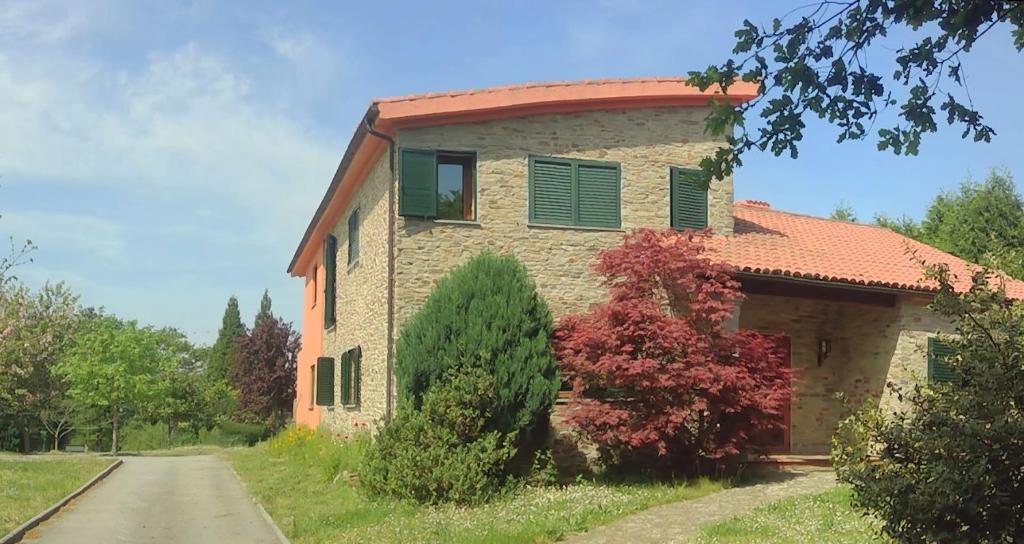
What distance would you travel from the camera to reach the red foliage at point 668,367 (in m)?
13.7

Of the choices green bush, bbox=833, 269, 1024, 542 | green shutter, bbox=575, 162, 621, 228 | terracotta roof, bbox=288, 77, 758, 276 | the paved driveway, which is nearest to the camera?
green bush, bbox=833, 269, 1024, 542

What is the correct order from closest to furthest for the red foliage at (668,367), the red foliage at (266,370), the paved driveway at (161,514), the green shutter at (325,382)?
1. the paved driveway at (161,514)
2. the red foliage at (668,367)
3. the green shutter at (325,382)
4. the red foliage at (266,370)

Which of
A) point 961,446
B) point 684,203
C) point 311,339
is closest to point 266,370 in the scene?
point 311,339

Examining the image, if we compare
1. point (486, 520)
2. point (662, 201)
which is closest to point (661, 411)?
point (486, 520)

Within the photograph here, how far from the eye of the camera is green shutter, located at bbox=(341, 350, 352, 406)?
20197mm

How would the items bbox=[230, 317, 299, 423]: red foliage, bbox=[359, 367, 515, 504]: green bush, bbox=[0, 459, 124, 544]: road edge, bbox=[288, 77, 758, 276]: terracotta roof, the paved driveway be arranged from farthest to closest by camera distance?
bbox=[230, 317, 299, 423]: red foliage
bbox=[288, 77, 758, 276]: terracotta roof
bbox=[359, 367, 515, 504]: green bush
the paved driveway
bbox=[0, 459, 124, 544]: road edge

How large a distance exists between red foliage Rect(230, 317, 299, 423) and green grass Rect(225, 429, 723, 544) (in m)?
21.9

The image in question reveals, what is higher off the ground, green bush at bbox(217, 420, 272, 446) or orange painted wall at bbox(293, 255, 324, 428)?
orange painted wall at bbox(293, 255, 324, 428)

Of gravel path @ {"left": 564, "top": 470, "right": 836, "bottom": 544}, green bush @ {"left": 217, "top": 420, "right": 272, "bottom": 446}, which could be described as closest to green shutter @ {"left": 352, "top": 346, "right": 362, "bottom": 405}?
gravel path @ {"left": 564, "top": 470, "right": 836, "bottom": 544}

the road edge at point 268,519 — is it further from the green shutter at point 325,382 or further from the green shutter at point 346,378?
the green shutter at point 325,382

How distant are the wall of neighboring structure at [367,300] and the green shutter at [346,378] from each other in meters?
0.18

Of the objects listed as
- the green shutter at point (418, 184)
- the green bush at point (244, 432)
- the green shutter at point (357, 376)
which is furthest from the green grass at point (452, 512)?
the green bush at point (244, 432)

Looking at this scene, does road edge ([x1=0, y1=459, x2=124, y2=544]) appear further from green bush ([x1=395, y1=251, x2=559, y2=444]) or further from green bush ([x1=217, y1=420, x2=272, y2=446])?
green bush ([x1=217, y1=420, x2=272, y2=446])

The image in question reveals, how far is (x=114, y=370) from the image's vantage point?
31.8 metres
